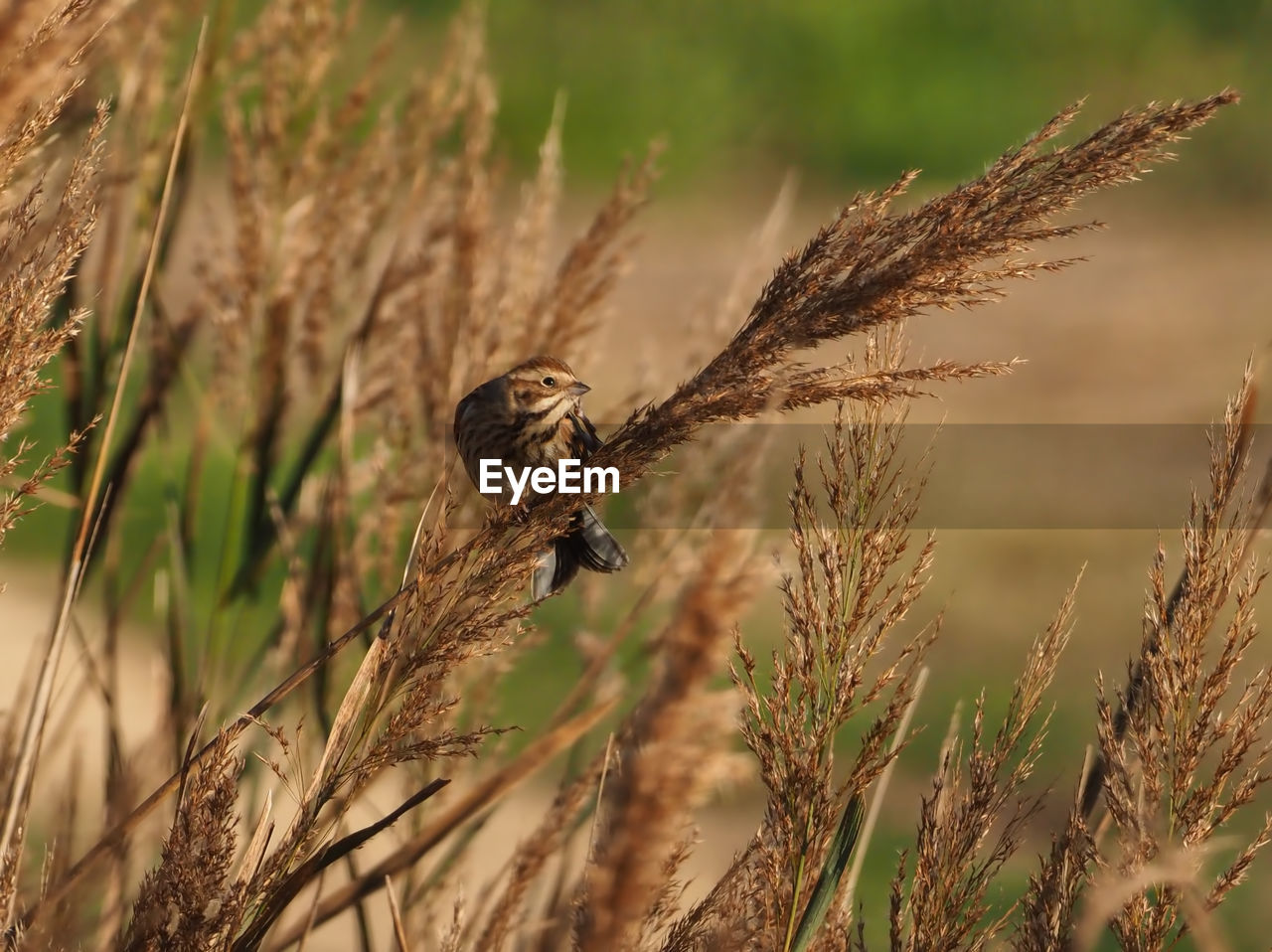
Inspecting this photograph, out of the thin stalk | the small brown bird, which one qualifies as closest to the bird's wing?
the small brown bird

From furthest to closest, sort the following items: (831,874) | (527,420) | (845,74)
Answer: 1. (845,74)
2. (527,420)
3. (831,874)

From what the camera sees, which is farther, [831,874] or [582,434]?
[582,434]

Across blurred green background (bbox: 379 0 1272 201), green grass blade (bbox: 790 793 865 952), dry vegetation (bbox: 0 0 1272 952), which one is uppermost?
blurred green background (bbox: 379 0 1272 201)

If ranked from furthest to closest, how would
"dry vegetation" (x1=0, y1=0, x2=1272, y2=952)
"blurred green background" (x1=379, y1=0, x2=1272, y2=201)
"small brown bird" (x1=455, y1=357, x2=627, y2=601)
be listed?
"blurred green background" (x1=379, y1=0, x2=1272, y2=201), "small brown bird" (x1=455, y1=357, x2=627, y2=601), "dry vegetation" (x1=0, y1=0, x2=1272, y2=952)

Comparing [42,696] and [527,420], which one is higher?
[527,420]

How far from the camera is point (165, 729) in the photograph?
2.11 m

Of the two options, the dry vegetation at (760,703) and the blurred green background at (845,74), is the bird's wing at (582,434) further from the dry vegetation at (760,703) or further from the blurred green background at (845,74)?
the blurred green background at (845,74)

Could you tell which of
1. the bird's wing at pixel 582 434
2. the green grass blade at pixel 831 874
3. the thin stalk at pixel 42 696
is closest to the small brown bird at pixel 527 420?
the bird's wing at pixel 582 434

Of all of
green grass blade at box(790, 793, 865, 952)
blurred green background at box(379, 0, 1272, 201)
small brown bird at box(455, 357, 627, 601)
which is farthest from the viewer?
blurred green background at box(379, 0, 1272, 201)

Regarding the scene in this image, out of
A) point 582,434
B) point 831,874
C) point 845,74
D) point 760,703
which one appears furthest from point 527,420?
point 845,74

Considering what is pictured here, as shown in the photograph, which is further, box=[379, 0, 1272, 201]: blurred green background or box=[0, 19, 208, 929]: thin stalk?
box=[379, 0, 1272, 201]: blurred green background

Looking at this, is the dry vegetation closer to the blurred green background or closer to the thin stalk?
the thin stalk

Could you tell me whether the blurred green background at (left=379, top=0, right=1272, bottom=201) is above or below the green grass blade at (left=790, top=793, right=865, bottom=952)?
above

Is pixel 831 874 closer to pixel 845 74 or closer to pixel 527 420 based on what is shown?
pixel 527 420
